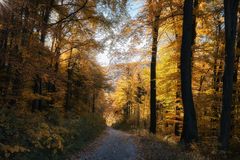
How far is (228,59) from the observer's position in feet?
39.8

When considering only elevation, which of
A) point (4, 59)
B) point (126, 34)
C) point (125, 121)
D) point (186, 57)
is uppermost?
point (126, 34)

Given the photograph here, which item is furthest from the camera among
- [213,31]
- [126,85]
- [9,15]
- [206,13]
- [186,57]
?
[126,85]

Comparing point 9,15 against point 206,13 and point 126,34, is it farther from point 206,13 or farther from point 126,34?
point 206,13

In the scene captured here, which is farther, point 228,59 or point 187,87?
point 187,87

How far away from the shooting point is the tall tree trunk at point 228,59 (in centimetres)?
1195

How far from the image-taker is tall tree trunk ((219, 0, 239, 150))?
11945 mm

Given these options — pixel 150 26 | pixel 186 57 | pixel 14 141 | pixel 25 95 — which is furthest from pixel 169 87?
pixel 14 141

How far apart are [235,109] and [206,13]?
5270 mm

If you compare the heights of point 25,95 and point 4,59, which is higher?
point 4,59

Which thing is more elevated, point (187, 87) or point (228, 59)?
point (228, 59)

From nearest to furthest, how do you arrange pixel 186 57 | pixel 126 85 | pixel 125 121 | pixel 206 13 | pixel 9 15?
pixel 9 15 < pixel 186 57 < pixel 206 13 < pixel 125 121 < pixel 126 85

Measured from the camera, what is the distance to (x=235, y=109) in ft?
51.0

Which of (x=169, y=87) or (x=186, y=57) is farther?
(x=169, y=87)

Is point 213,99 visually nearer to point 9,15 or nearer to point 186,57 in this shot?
point 186,57
